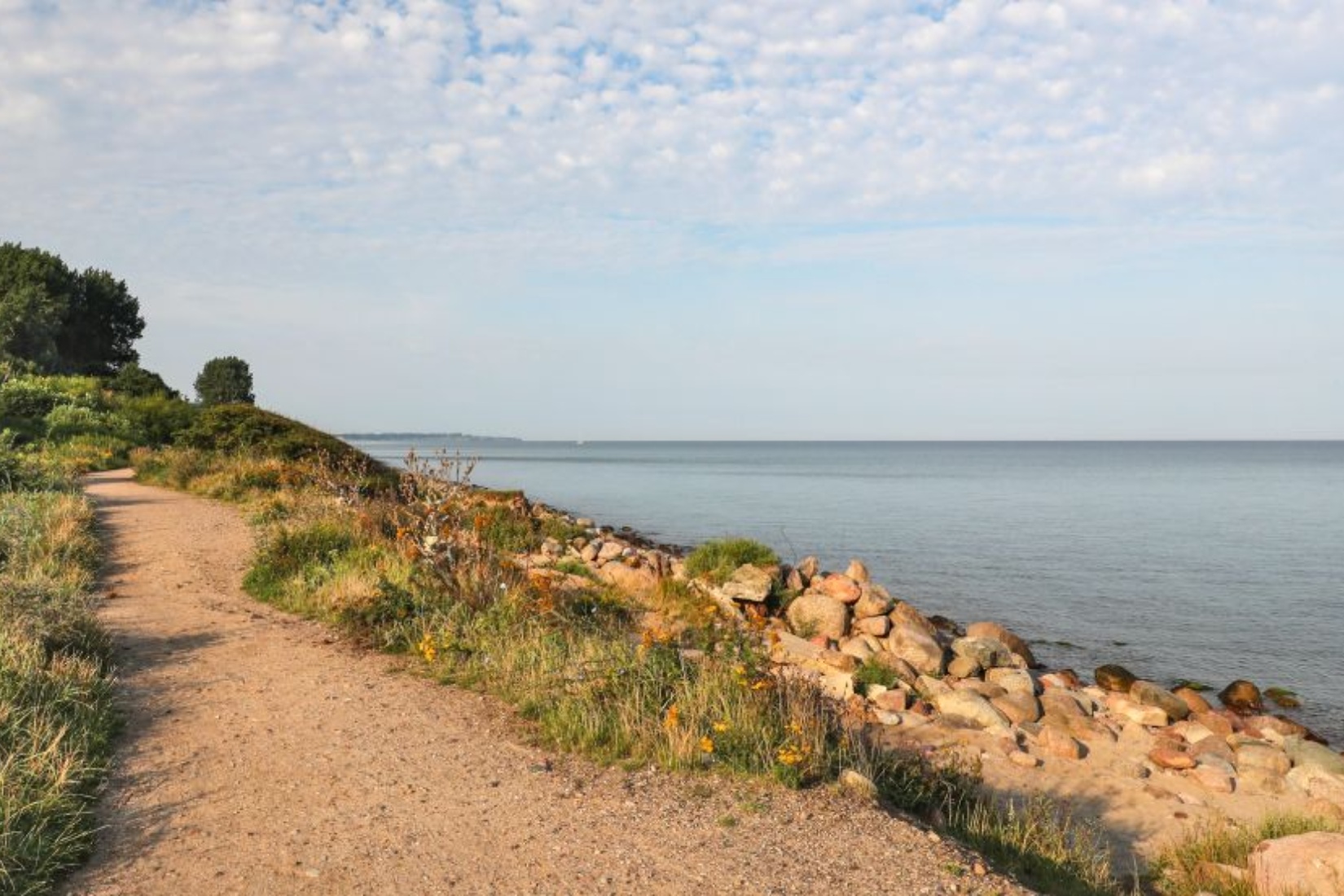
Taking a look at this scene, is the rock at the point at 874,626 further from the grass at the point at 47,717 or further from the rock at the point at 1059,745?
the grass at the point at 47,717

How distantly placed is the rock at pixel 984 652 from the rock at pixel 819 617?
1666 millimetres

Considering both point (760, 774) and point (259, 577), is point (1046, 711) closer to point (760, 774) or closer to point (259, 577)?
point (760, 774)

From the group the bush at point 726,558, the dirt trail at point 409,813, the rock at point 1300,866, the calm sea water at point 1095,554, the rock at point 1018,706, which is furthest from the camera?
the calm sea water at point 1095,554

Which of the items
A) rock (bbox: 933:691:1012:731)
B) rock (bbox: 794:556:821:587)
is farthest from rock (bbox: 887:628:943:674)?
rock (bbox: 794:556:821:587)

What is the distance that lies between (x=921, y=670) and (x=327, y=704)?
27.1ft

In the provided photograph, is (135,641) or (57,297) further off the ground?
(57,297)

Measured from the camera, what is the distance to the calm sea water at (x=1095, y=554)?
55.0 feet

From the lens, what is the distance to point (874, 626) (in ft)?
45.4

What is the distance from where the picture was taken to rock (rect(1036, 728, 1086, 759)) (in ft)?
34.9

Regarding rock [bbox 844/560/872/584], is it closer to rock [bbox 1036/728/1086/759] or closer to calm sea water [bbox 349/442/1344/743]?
calm sea water [bbox 349/442/1344/743]

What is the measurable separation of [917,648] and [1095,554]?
17570 millimetres

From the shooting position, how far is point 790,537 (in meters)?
31.0

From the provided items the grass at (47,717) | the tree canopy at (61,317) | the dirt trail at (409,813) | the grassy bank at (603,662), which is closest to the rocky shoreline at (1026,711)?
the grassy bank at (603,662)

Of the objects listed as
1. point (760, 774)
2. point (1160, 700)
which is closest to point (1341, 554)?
point (1160, 700)
